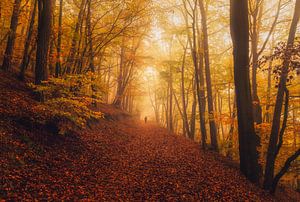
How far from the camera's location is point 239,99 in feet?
28.7

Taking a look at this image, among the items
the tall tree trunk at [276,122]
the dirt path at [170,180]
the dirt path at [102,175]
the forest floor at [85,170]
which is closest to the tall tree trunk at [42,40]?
the forest floor at [85,170]

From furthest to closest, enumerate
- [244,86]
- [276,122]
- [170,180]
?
[244,86], [276,122], [170,180]

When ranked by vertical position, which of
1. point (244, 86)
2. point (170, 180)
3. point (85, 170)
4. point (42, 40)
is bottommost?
point (170, 180)

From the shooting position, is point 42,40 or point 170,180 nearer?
point 170,180

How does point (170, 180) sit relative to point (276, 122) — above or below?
below

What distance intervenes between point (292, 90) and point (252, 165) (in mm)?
7393

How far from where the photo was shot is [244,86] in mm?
8562

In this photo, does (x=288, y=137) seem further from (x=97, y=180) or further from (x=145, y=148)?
(x=97, y=180)

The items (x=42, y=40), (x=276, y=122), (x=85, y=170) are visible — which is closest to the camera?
(x=85, y=170)

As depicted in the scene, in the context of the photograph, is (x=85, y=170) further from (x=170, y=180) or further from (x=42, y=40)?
(x=42, y=40)

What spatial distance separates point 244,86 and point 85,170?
7.11 meters

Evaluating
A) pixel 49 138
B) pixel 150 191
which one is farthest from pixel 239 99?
pixel 49 138

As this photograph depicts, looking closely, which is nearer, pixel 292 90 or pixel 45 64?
pixel 45 64

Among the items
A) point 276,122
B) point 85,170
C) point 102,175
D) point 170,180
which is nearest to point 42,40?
point 85,170
